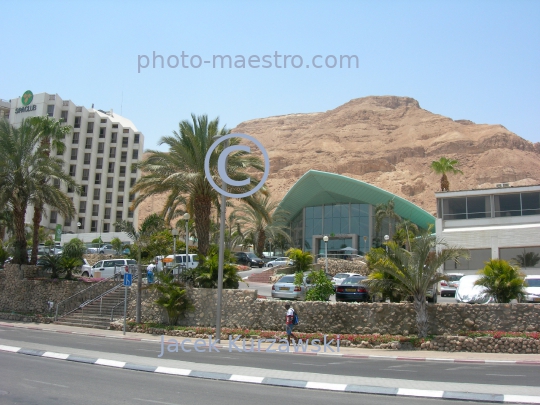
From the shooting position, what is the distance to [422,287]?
58.5 feet

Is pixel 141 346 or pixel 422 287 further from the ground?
pixel 422 287

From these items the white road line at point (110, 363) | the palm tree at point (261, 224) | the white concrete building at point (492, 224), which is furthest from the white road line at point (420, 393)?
the palm tree at point (261, 224)

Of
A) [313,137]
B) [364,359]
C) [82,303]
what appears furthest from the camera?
[313,137]

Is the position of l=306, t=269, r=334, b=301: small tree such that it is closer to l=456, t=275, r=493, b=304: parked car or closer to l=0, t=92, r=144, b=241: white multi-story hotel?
l=456, t=275, r=493, b=304: parked car

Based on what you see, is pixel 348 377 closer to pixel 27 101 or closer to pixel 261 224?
pixel 261 224

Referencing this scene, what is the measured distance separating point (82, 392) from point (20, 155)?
2287 centimetres

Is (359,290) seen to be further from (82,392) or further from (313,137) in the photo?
(313,137)

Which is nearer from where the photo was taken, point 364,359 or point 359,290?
point 364,359

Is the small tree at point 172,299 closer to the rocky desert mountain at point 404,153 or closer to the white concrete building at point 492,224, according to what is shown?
the white concrete building at point 492,224

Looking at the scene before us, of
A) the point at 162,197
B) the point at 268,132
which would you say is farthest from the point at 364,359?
the point at 268,132

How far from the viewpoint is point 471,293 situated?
21.1m

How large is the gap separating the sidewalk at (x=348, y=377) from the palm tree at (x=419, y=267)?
5.02 ft

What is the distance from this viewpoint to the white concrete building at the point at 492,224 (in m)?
34.1

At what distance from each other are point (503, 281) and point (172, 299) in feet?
43.1
